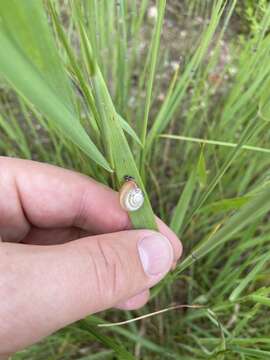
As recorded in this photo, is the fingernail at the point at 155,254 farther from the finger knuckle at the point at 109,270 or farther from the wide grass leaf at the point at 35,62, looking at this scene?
the wide grass leaf at the point at 35,62

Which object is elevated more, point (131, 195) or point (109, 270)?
point (131, 195)

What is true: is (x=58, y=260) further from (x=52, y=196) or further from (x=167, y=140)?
(x=167, y=140)

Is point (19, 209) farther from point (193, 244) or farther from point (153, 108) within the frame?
point (153, 108)

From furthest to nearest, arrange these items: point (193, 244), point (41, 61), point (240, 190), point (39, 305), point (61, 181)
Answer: point (193, 244) < point (240, 190) < point (61, 181) < point (39, 305) < point (41, 61)

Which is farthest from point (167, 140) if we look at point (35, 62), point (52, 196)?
point (35, 62)

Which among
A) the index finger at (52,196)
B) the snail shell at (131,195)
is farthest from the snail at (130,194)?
the index finger at (52,196)

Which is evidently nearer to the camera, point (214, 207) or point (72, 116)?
point (72, 116)

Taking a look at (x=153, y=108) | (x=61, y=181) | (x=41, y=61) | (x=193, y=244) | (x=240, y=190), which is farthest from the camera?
(x=153, y=108)

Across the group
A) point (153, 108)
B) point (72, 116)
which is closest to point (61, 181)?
point (72, 116)
